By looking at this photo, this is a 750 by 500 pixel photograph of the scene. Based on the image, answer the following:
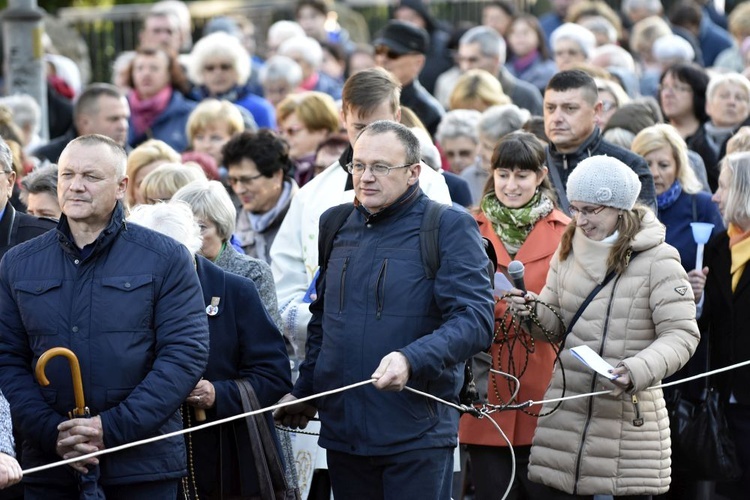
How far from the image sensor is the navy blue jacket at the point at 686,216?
821cm

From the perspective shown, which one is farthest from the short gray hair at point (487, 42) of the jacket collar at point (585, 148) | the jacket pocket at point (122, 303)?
the jacket pocket at point (122, 303)

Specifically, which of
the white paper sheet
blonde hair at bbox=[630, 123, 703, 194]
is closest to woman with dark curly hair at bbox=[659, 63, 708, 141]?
blonde hair at bbox=[630, 123, 703, 194]

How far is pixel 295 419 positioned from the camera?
650 centimetres

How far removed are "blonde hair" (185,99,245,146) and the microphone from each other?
13.1 feet

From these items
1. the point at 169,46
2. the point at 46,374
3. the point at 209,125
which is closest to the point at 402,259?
the point at 46,374

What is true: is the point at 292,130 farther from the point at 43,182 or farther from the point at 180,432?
the point at 180,432

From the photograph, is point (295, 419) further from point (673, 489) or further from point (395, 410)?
point (673, 489)

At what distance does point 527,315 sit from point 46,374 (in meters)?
2.30

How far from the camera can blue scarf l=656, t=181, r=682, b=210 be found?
8.32 meters

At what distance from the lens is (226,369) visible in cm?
641

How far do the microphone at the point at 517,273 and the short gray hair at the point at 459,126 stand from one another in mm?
3057

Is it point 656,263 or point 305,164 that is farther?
point 305,164

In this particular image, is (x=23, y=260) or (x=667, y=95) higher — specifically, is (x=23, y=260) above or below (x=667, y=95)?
below

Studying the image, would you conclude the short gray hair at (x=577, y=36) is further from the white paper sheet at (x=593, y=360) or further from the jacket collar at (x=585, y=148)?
the white paper sheet at (x=593, y=360)
